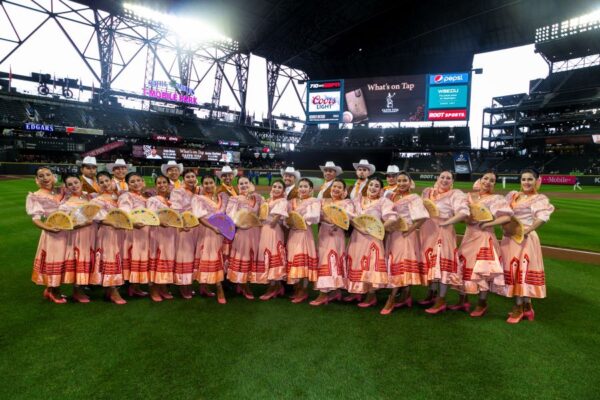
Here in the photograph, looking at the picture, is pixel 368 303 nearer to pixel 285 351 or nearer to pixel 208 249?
pixel 285 351

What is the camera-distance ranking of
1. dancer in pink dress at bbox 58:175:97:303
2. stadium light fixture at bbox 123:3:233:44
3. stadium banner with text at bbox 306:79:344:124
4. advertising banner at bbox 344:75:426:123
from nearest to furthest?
dancer in pink dress at bbox 58:175:97:303 < stadium light fixture at bbox 123:3:233:44 < advertising banner at bbox 344:75:426:123 < stadium banner with text at bbox 306:79:344:124

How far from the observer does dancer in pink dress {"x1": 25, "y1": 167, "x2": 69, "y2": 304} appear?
196 inches

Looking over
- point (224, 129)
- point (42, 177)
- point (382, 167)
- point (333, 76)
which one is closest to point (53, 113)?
point (224, 129)

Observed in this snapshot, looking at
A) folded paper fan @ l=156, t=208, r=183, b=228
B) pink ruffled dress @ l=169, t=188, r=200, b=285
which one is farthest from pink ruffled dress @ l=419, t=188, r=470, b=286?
folded paper fan @ l=156, t=208, r=183, b=228

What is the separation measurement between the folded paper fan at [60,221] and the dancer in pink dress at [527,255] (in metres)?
5.97

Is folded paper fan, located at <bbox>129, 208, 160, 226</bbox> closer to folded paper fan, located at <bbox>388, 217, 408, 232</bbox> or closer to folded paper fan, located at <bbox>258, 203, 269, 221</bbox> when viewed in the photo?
folded paper fan, located at <bbox>258, 203, 269, 221</bbox>

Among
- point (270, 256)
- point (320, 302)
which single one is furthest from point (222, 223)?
point (320, 302)

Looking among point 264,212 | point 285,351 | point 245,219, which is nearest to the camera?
point 285,351

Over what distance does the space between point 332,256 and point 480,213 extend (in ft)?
6.84

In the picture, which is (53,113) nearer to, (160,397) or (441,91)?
(441,91)

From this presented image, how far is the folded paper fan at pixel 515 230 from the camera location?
15.5 ft

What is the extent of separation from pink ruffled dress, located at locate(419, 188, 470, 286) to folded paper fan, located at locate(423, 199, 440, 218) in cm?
10

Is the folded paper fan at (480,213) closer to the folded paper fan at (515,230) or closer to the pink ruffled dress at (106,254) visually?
the folded paper fan at (515,230)

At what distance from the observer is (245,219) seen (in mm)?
5242
